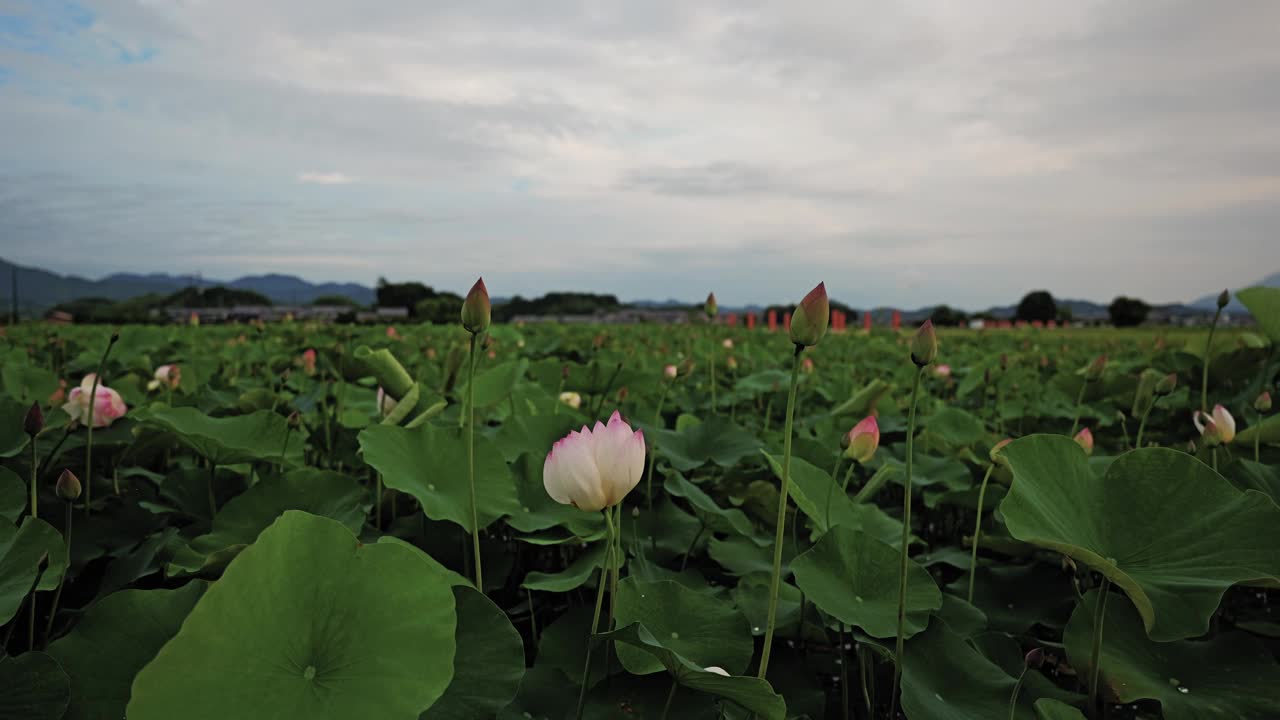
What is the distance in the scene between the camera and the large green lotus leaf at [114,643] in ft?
1.95

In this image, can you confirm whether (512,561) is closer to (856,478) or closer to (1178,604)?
(1178,604)

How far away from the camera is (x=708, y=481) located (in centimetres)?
143

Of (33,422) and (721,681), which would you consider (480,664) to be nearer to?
(721,681)

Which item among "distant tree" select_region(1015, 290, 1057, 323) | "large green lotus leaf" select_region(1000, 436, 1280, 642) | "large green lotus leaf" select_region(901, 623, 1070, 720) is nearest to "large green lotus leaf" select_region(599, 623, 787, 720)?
"large green lotus leaf" select_region(901, 623, 1070, 720)

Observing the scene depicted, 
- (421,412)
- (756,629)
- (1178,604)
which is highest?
(421,412)

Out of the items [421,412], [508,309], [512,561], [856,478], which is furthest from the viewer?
[508,309]

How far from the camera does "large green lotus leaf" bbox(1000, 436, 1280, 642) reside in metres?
0.75

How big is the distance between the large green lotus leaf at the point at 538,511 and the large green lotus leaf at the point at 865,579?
0.33 metres

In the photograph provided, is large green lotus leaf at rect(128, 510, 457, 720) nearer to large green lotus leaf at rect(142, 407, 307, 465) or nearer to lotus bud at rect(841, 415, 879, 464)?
large green lotus leaf at rect(142, 407, 307, 465)

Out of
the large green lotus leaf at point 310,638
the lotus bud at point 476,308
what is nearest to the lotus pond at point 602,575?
the large green lotus leaf at point 310,638

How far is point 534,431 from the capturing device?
50.6 inches

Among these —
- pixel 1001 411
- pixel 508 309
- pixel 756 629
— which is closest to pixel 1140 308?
pixel 508 309

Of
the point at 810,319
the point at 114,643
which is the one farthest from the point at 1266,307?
the point at 114,643

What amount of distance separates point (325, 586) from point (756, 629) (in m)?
0.56
